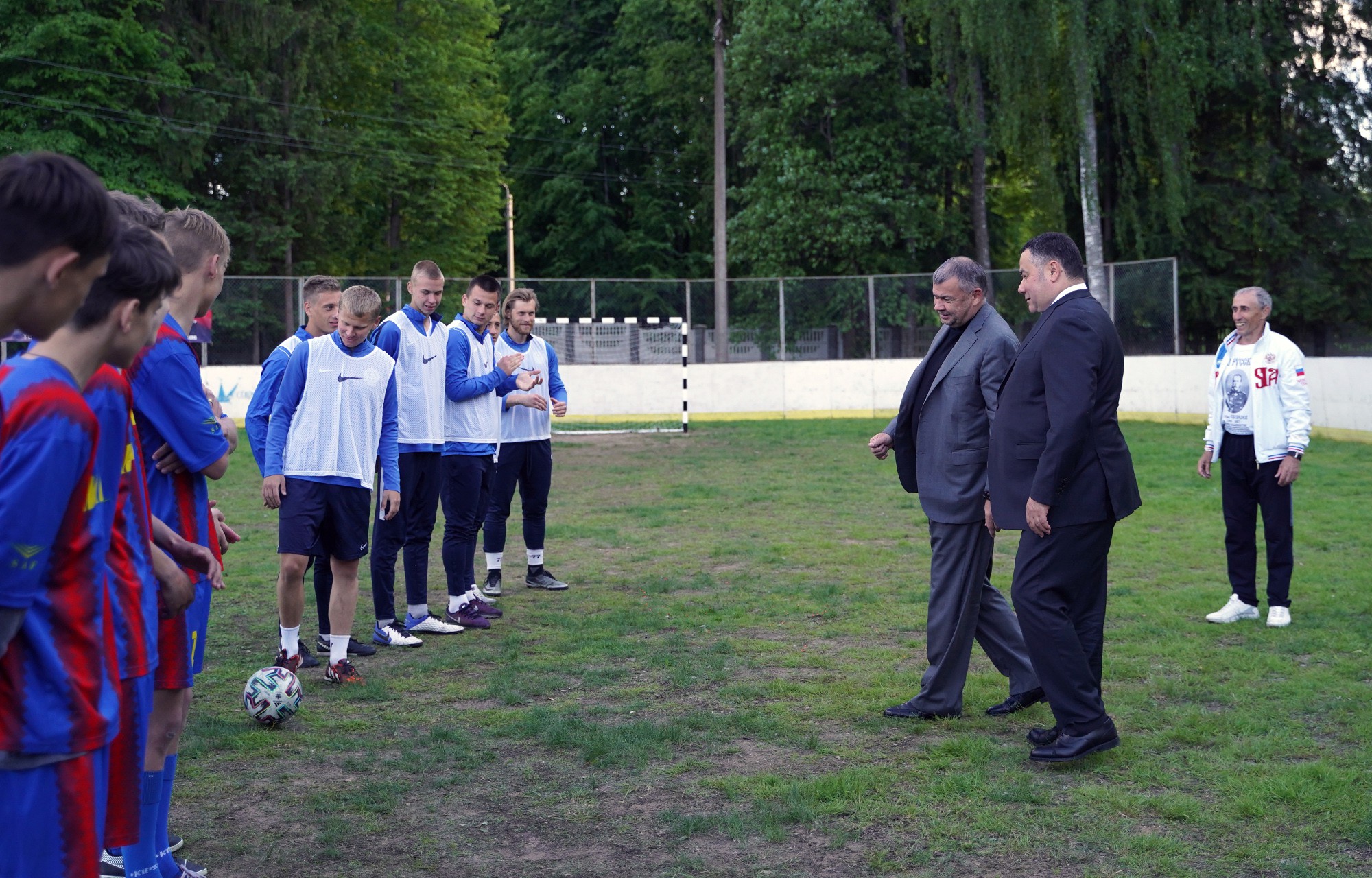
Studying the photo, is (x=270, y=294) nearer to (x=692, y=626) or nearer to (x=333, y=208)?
(x=333, y=208)

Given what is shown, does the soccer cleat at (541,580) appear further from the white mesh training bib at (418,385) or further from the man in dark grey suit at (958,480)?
the man in dark grey suit at (958,480)

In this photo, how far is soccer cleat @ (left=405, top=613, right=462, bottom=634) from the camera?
746 centimetres

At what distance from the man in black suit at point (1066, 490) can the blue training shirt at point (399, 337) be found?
357 cm

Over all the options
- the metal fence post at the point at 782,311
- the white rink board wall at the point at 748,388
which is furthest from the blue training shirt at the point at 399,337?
the metal fence post at the point at 782,311

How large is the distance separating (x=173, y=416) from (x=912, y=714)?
3.53 meters

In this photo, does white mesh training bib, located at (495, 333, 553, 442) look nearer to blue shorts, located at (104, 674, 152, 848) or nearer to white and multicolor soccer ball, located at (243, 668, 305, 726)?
white and multicolor soccer ball, located at (243, 668, 305, 726)

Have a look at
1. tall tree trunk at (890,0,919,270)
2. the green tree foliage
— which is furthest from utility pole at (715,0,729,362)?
the green tree foliage

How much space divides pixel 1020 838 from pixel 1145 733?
55.3 inches

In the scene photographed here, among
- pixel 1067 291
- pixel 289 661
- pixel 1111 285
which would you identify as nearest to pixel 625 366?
pixel 1111 285

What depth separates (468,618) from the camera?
771cm

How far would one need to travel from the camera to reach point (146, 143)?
30688mm

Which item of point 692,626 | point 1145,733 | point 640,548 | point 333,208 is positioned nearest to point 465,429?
point 692,626

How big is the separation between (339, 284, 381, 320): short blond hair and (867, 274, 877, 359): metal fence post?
71.3ft

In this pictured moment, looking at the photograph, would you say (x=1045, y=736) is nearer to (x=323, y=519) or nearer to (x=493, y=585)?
(x=323, y=519)
